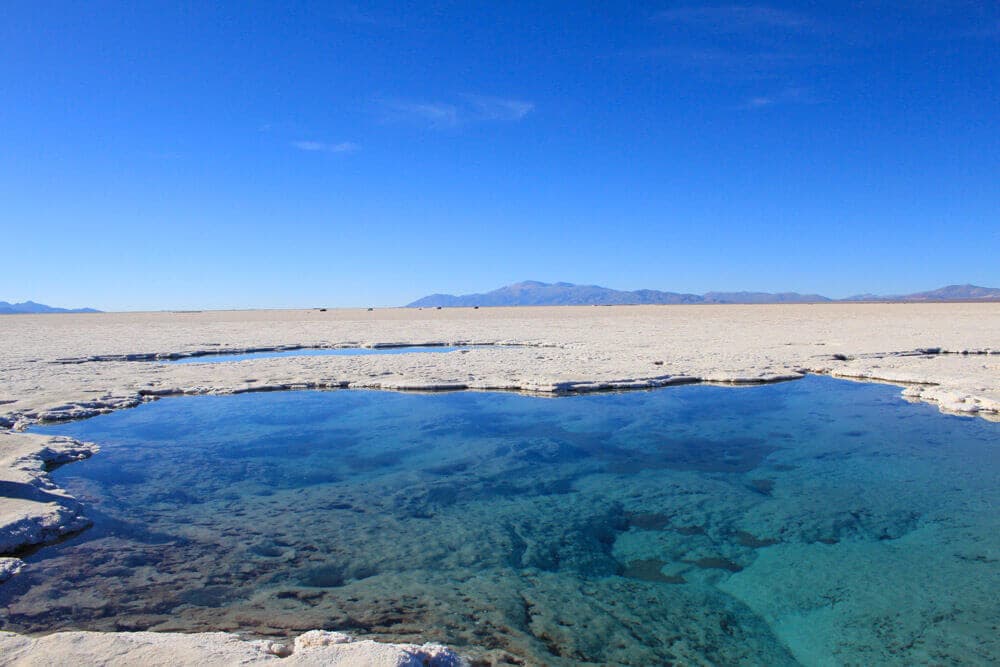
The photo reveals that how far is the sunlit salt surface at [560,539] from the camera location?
3965mm

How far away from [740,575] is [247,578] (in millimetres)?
3765

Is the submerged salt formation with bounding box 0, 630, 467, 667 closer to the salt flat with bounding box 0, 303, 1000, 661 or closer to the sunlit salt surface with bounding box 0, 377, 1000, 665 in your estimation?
the sunlit salt surface with bounding box 0, 377, 1000, 665

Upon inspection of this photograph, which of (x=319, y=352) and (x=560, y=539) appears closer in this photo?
(x=560, y=539)

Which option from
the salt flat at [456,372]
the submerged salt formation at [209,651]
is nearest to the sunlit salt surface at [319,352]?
the salt flat at [456,372]

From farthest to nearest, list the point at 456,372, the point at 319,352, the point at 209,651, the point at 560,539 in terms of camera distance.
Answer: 1. the point at 319,352
2. the point at 456,372
3. the point at 560,539
4. the point at 209,651

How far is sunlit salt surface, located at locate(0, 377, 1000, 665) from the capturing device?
396 centimetres

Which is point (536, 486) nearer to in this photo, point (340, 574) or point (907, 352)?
point (340, 574)

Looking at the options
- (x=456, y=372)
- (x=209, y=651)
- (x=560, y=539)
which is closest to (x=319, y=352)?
(x=456, y=372)

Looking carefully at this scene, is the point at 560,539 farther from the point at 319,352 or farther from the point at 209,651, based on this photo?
the point at 319,352

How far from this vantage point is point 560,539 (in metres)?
5.41

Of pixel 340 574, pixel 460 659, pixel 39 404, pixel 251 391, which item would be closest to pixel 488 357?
pixel 251 391

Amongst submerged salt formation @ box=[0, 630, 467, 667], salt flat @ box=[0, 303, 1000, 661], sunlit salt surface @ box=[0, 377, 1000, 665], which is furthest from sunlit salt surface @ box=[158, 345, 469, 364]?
submerged salt formation @ box=[0, 630, 467, 667]

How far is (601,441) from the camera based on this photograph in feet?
28.3

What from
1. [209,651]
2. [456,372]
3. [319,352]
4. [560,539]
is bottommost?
[560,539]
